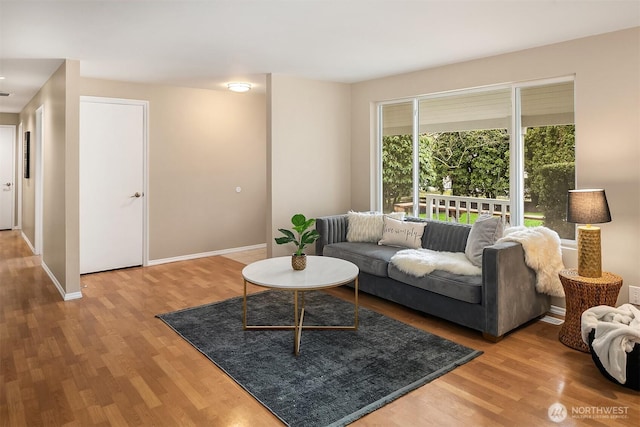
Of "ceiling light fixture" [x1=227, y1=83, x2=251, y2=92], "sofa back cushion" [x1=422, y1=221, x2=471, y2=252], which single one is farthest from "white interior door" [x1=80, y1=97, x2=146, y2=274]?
"sofa back cushion" [x1=422, y1=221, x2=471, y2=252]

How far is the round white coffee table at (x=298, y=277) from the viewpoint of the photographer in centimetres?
298

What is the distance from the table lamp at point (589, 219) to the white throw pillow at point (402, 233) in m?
1.52

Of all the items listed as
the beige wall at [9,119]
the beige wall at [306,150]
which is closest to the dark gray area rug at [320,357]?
the beige wall at [306,150]

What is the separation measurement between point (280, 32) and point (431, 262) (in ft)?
7.39

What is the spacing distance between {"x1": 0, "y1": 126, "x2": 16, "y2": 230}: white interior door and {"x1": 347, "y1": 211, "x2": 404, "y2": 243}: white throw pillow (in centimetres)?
756

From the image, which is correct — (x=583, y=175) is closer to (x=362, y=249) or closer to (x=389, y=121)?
(x=362, y=249)

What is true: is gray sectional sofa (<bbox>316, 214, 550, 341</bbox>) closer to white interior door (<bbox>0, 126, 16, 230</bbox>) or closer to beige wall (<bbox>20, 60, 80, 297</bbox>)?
beige wall (<bbox>20, 60, 80, 297</bbox>)

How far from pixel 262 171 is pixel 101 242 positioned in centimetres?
251

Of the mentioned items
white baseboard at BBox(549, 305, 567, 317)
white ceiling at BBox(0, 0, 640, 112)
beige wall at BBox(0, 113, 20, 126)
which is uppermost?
beige wall at BBox(0, 113, 20, 126)

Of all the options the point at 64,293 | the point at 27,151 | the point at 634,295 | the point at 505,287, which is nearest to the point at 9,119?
the point at 27,151

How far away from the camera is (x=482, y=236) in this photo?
3.67 meters

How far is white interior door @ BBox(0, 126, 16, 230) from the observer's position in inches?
332

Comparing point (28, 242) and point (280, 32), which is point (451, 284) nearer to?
point (280, 32)

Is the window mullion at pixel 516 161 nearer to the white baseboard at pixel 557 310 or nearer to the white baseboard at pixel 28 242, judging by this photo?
the white baseboard at pixel 557 310
